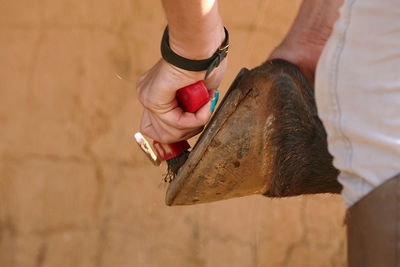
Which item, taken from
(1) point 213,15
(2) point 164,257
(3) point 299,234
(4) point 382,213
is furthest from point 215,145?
(3) point 299,234

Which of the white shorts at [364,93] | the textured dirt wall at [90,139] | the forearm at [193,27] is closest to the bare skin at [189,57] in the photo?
the forearm at [193,27]

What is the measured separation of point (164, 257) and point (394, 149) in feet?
4.78

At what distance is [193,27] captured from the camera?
2.89 feet

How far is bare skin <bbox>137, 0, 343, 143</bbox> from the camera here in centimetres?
87

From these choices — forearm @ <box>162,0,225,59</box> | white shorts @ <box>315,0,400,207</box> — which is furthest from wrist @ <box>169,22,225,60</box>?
white shorts @ <box>315,0,400,207</box>

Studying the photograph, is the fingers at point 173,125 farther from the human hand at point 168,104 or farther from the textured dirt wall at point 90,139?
the textured dirt wall at point 90,139

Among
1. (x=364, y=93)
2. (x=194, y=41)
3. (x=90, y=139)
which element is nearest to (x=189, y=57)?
(x=194, y=41)

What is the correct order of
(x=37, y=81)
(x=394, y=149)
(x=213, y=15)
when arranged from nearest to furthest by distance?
(x=394, y=149) → (x=213, y=15) → (x=37, y=81)

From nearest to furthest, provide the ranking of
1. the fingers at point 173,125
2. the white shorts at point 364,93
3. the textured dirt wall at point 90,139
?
1. the white shorts at point 364,93
2. the fingers at point 173,125
3. the textured dirt wall at point 90,139

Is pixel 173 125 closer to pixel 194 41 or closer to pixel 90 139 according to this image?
pixel 194 41

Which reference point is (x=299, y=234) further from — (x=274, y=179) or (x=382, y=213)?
(x=382, y=213)

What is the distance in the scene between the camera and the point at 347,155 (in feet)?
2.46

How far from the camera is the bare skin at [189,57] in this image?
87 cm

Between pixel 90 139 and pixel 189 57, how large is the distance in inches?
42.5
